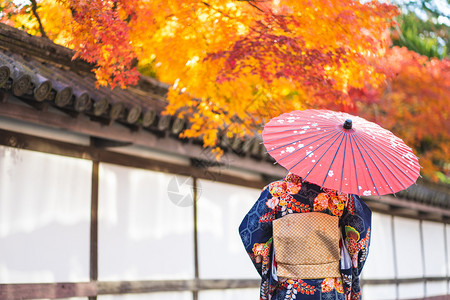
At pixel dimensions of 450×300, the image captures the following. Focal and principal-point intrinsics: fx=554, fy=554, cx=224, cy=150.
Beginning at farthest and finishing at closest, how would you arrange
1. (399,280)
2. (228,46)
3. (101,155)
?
(399,280) < (228,46) < (101,155)

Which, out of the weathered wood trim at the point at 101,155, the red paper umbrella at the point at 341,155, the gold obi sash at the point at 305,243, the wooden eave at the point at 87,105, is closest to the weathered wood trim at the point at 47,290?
the weathered wood trim at the point at 101,155

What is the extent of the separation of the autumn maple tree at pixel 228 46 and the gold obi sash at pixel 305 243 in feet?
10.2

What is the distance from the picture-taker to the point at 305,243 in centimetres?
391

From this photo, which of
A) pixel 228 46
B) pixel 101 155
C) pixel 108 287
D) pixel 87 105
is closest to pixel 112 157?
pixel 101 155

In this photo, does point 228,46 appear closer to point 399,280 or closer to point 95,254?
point 95,254

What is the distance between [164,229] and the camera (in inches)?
299

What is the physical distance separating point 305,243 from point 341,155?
2.27 feet

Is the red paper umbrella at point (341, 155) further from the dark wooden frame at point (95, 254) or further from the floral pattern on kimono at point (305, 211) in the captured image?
the dark wooden frame at point (95, 254)

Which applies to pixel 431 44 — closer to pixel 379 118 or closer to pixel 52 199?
pixel 379 118

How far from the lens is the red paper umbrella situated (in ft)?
11.9

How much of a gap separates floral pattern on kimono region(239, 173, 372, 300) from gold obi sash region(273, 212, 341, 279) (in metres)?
0.05

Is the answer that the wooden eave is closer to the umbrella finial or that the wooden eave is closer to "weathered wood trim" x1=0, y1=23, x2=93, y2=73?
"weathered wood trim" x1=0, y1=23, x2=93, y2=73

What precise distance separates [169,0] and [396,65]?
7.18 meters

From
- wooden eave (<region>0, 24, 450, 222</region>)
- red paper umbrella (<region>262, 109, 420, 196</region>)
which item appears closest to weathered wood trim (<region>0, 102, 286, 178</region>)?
wooden eave (<region>0, 24, 450, 222</region>)
